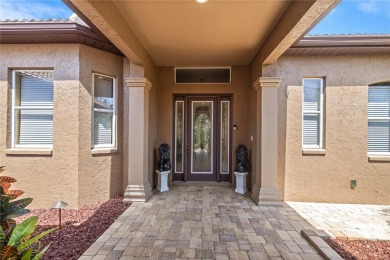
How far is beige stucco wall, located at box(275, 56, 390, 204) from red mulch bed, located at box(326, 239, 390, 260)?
178 centimetres

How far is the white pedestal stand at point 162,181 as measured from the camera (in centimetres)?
516

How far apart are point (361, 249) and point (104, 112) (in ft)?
15.7

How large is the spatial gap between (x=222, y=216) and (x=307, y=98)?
3.07 meters

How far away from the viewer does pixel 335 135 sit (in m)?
4.62

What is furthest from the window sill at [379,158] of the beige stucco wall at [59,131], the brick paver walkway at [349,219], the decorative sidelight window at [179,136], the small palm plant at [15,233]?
the beige stucco wall at [59,131]

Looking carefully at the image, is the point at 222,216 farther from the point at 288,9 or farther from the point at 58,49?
the point at 58,49

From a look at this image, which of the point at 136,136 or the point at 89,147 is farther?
the point at 136,136

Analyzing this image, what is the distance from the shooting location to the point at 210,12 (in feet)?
10.3

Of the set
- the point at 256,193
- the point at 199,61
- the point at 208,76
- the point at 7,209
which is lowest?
Result: the point at 256,193

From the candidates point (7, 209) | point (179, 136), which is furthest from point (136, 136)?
point (7, 209)

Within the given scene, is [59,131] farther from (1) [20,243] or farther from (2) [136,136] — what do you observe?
(1) [20,243]

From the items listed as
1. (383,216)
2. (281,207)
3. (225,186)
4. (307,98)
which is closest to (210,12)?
(307,98)

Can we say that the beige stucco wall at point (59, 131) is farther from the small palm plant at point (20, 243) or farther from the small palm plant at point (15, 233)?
the small palm plant at point (20, 243)

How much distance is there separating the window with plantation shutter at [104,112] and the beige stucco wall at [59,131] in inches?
9.8
